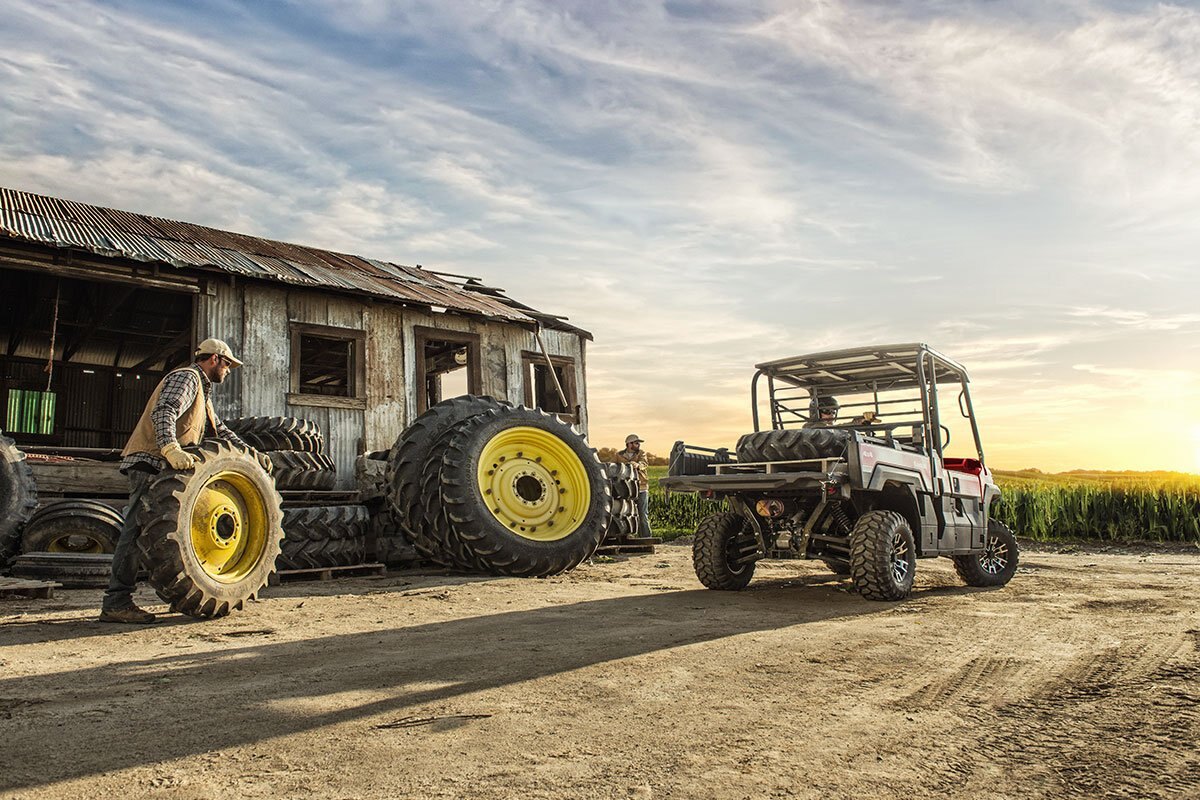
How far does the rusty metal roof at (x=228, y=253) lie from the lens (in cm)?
1273

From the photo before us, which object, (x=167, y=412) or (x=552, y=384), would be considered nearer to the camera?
(x=167, y=412)

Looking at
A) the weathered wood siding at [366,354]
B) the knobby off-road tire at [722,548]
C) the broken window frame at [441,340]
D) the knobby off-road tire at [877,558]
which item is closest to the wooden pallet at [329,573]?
the knobby off-road tire at [722,548]

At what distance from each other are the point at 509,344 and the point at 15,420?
39.6 feet

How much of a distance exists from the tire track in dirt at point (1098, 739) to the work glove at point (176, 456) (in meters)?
5.13

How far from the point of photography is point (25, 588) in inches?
272

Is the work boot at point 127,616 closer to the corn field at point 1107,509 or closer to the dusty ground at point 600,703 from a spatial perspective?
the dusty ground at point 600,703

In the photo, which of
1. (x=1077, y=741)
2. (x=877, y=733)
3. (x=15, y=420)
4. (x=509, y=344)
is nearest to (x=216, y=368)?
(x=877, y=733)

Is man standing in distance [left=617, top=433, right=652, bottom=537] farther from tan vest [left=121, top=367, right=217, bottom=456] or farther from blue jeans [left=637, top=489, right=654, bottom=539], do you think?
tan vest [left=121, top=367, right=217, bottom=456]

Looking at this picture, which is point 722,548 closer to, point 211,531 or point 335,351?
point 211,531

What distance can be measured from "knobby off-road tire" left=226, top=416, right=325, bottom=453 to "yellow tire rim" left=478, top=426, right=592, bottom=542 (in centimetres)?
349

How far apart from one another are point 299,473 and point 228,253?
257 inches

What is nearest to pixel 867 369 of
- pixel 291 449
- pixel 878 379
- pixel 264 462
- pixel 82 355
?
pixel 878 379

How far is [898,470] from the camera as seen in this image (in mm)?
7699

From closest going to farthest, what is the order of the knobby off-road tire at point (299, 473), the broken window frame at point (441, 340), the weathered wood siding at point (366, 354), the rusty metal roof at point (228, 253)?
the knobby off-road tire at point (299, 473)
the rusty metal roof at point (228, 253)
the weathered wood siding at point (366, 354)
the broken window frame at point (441, 340)
